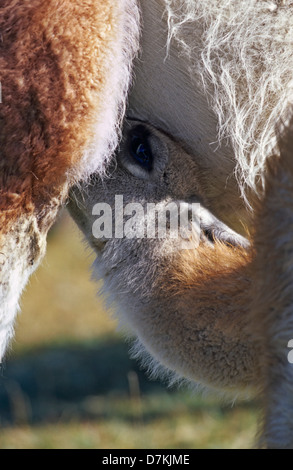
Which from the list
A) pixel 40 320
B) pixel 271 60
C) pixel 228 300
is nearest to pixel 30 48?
pixel 271 60

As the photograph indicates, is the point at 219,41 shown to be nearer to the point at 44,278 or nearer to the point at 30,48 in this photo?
the point at 30,48

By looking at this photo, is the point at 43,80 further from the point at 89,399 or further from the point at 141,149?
the point at 89,399

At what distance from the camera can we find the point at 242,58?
1.99m

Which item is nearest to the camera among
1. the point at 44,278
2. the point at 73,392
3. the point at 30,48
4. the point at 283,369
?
the point at 283,369

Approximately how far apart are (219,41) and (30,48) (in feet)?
1.77

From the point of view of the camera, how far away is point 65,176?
1.99m

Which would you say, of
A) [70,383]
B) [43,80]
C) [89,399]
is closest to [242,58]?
[43,80]

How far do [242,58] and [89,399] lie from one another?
9.17ft

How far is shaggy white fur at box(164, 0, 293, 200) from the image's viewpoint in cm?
194

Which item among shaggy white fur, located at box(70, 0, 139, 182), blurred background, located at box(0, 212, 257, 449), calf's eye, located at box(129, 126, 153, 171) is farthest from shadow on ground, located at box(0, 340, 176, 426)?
shaggy white fur, located at box(70, 0, 139, 182)

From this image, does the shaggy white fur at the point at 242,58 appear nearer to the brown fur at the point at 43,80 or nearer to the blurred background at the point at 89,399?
the brown fur at the point at 43,80

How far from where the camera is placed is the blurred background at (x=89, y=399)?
3.46 m

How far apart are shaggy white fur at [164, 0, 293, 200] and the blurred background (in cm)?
66

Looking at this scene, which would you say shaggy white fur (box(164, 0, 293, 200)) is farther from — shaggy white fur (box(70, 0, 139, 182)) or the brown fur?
the brown fur
